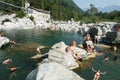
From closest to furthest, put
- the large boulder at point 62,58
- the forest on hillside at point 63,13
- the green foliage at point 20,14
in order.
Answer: the large boulder at point 62,58, the green foliage at point 20,14, the forest on hillside at point 63,13

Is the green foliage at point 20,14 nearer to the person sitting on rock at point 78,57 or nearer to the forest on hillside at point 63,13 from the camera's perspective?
the forest on hillside at point 63,13

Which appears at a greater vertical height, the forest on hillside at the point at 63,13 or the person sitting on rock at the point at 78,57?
the forest on hillside at the point at 63,13

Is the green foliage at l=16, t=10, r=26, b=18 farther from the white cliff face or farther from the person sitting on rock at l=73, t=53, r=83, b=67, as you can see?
the white cliff face

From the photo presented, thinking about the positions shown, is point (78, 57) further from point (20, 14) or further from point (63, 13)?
point (63, 13)

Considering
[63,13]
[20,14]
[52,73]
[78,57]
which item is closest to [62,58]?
[78,57]

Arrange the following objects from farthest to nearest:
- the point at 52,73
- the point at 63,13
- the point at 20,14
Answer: the point at 63,13 < the point at 20,14 < the point at 52,73

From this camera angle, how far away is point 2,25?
97.8 metres

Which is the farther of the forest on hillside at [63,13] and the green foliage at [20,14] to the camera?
the forest on hillside at [63,13]

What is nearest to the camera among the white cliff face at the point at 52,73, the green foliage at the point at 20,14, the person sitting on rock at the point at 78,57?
the white cliff face at the point at 52,73

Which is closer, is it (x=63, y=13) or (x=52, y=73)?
(x=52, y=73)

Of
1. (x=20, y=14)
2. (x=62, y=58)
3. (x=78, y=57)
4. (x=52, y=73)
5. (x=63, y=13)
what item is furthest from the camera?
(x=63, y=13)

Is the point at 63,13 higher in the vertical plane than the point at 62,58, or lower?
higher

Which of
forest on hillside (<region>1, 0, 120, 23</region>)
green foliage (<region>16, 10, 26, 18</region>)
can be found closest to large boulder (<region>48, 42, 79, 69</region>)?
green foliage (<region>16, 10, 26, 18</region>)

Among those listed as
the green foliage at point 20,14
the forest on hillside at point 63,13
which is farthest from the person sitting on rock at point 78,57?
the forest on hillside at point 63,13
